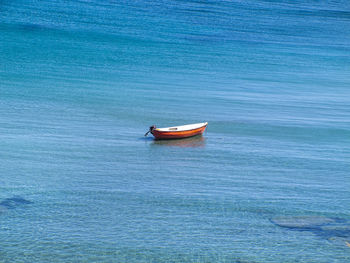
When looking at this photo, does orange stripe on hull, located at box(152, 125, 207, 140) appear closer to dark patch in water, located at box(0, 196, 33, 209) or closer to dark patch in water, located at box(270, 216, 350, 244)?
dark patch in water, located at box(0, 196, 33, 209)

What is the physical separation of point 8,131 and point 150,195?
11212 millimetres

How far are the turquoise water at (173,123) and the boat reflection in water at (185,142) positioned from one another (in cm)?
16

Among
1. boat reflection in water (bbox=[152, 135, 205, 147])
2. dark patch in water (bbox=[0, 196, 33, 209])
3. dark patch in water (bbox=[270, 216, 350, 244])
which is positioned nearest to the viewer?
dark patch in water (bbox=[270, 216, 350, 244])

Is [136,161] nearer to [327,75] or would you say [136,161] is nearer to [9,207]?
[9,207]

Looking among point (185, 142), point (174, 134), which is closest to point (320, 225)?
point (185, 142)

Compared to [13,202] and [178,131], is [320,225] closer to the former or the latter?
[13,202]

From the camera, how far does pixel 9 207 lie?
24281 millimetres

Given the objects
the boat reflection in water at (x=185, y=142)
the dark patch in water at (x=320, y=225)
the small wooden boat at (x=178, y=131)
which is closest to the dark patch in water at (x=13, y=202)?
the dark patch in water at (x=320, y=225)

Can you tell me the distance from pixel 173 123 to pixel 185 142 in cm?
394

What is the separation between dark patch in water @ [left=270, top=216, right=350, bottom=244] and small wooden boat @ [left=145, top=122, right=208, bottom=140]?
11.2 metres

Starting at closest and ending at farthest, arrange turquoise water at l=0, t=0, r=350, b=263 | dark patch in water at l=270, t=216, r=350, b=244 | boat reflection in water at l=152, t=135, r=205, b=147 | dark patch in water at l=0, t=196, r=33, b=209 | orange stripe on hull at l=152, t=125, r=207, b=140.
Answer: turquoise water at l=0, t=0, r=350, b=263 < dark patch in water at l=270, t=216, r=350, b=244 < dark patch in water at l=0, t=196, r=33, b=209 < boat reflection in water at l=152, t=135, r=205, b=147 < orange stripe on hull at l=152, t=125, r=207, b=140

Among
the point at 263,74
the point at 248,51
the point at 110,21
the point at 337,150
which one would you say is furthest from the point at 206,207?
the point at 110,21

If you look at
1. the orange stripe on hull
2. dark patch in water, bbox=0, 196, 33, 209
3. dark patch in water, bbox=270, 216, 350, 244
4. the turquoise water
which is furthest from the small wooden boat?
dark patch in water, bbox=270, 216, 350, 244

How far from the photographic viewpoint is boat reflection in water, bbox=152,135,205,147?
34.2 meters
